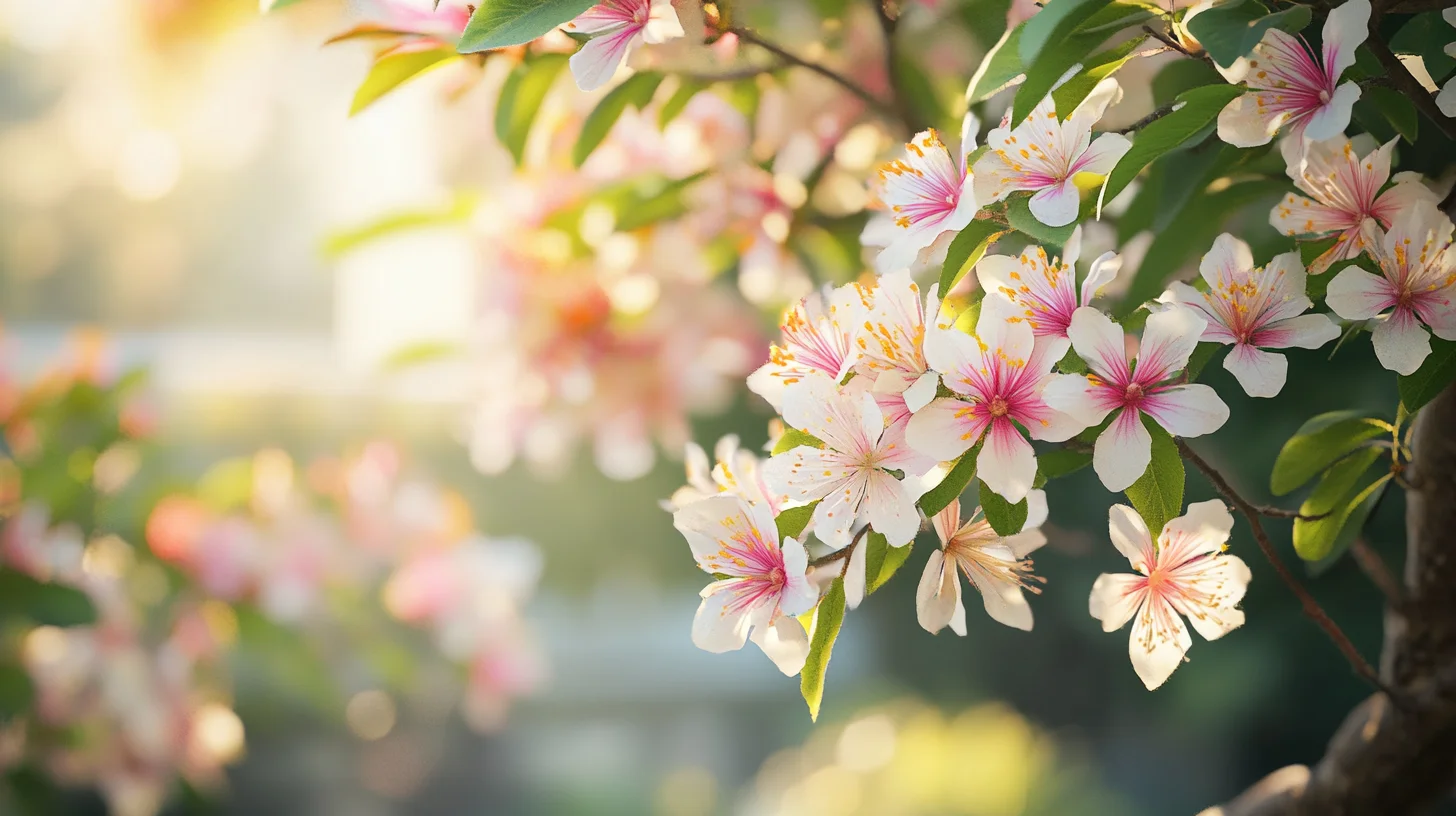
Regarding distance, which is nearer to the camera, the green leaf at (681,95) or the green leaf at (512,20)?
the green leaf at (512,20)

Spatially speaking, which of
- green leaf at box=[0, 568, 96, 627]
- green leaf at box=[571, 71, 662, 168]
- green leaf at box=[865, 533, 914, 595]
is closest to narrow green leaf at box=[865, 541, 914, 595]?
green leaf at box=[865, 533, 914, 595]

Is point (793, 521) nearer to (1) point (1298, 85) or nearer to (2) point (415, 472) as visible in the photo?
(1) point (1298, 85)

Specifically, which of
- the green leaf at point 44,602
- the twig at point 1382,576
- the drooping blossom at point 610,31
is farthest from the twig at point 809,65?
the green leaf at point 44,602

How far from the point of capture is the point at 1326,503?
31 cm

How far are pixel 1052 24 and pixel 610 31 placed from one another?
0.11 meters

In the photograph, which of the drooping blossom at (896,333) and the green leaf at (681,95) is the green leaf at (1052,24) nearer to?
the drooping blossom at (896,333)

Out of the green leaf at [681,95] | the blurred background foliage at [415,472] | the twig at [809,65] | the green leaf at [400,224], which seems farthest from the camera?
the blurred background foliage at [415,472]

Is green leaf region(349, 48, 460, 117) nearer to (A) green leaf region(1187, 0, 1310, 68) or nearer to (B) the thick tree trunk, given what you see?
(A) green leaf region(1187, 0, 1310, 68)

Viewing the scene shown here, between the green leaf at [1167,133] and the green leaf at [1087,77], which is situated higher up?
the green leaf at [1087,77]

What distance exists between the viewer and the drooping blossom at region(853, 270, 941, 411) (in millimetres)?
229

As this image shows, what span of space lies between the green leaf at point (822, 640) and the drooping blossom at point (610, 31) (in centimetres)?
14

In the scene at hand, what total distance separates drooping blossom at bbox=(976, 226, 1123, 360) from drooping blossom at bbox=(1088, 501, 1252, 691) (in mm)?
48

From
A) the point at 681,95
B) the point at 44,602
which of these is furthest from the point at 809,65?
the point at 44,602

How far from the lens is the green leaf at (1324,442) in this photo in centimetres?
31
